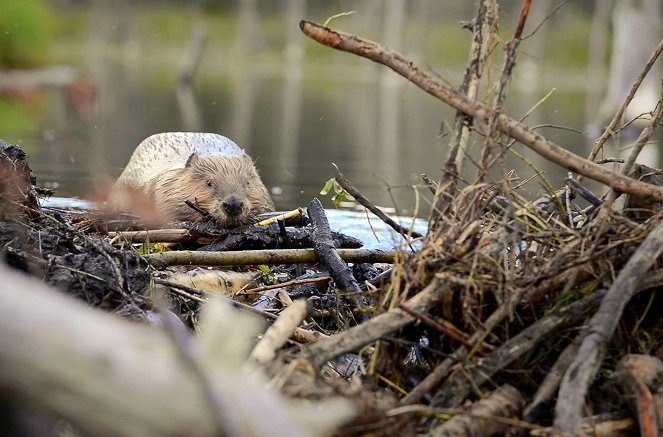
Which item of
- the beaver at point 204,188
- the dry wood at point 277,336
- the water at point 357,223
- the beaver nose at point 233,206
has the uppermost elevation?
the dry wood at point 277,336

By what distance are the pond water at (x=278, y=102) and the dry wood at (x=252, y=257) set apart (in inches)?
20.0

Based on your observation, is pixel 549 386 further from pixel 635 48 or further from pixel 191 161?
pixel 635 48

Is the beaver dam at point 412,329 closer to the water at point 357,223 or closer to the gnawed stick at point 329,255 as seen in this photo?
the gnawed stick at point 329,255

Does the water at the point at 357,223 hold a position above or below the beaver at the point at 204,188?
below

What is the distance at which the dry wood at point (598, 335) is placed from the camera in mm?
2602

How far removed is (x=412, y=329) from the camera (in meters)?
3.18

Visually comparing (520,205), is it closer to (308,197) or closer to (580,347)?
(580,347)

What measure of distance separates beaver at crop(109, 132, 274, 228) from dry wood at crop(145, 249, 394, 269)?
49.9 inches

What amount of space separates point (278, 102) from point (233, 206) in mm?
22173

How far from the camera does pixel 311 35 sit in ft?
10.2

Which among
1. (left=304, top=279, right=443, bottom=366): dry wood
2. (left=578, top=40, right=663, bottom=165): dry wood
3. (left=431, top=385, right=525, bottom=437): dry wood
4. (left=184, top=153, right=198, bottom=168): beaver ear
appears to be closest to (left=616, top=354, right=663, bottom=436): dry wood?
(left=431, top=385, right=525, bottom=437): dry wood

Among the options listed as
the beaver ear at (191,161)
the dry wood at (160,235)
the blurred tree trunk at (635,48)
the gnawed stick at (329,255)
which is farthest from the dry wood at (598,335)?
the blurred tree trunk at (635,48)

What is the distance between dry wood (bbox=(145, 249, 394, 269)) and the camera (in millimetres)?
4488

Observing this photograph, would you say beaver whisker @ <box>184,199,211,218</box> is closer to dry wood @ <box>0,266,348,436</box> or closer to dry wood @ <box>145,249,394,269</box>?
dry wood @ <box>145,249,394,269</box>
